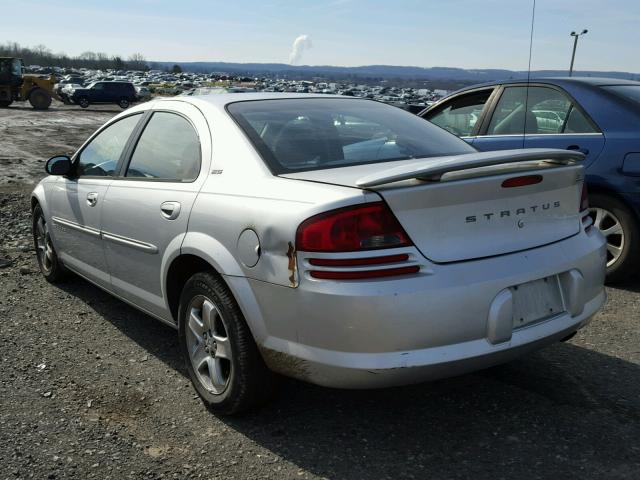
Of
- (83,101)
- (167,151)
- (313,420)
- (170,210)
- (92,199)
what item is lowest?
(83,101)

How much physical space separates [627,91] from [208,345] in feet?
13.6

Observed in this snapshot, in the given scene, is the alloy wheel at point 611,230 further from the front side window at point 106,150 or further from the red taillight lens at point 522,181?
the front side window at point 106,150

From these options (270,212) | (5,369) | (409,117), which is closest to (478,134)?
(409,117)

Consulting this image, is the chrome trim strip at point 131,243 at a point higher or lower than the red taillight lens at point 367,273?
lower

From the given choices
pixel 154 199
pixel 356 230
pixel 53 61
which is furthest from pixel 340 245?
pixel 53 61

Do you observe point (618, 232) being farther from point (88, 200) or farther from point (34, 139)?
point (34, 139)

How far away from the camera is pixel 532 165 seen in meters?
2.78

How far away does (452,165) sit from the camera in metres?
2.53

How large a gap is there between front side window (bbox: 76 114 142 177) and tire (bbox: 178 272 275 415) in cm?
137

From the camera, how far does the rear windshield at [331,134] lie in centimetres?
310

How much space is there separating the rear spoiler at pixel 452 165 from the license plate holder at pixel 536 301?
0.53 metres

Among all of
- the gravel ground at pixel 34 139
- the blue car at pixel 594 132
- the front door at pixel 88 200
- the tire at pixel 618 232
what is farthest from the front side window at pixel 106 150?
the gravel ground at pixel 34 139

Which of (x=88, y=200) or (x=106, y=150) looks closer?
(x=88, y=200)

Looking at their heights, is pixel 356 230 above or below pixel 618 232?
above
